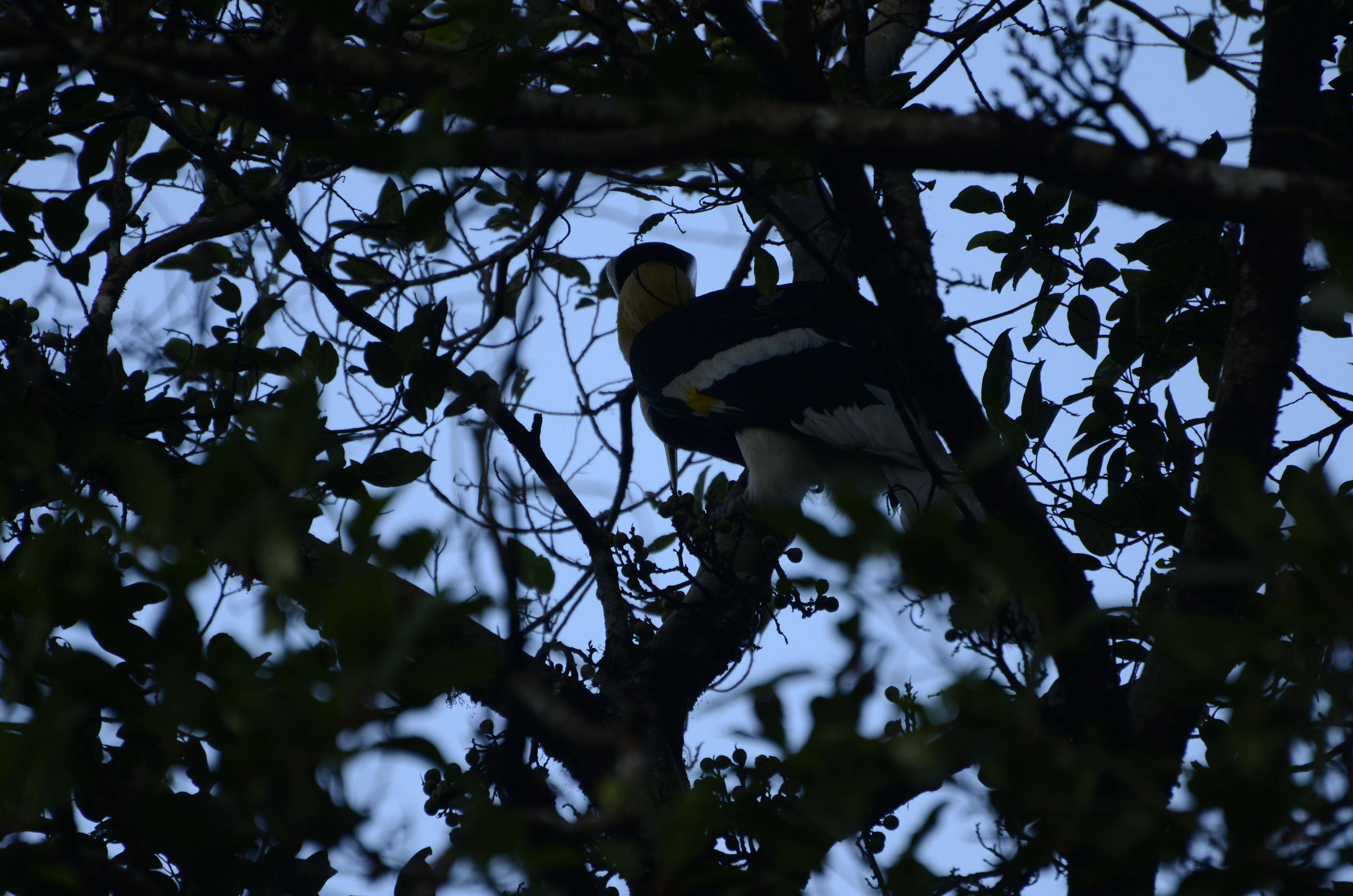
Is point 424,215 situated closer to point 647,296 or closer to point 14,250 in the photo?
point 14,250

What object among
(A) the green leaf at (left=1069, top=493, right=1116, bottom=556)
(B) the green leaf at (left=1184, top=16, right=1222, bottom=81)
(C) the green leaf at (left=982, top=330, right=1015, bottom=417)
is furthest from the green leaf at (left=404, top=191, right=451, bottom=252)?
(B) the green leaf at (left=1184, top=16, right=1222, bottom=81)

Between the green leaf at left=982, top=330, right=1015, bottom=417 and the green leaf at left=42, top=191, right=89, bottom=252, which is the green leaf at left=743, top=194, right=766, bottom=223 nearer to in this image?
the green leaf at left=982, top=330, right=1015, bottom=417

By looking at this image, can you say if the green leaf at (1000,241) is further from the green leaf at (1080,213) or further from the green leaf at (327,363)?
the green leaf at (327,363)

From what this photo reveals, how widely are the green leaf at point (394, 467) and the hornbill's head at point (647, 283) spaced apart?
9.24 ft

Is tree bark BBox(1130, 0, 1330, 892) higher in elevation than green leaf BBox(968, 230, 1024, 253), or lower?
lower

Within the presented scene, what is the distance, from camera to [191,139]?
6.00ft

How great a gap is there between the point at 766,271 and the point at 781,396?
146cm

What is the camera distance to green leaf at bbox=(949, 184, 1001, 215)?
2.16m

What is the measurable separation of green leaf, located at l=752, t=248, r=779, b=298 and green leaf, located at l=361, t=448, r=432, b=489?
78 centimetres

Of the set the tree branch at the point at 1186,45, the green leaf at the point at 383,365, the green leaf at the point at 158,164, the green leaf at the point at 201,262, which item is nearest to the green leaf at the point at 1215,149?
the tree branch at the point at 1186,45

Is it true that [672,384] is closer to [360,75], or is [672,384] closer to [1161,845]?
[360,75]

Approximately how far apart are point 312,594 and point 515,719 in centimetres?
27

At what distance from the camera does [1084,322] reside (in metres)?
2.29

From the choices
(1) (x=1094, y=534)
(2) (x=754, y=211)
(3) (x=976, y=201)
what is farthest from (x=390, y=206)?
(1) (x=1094, y=534)
